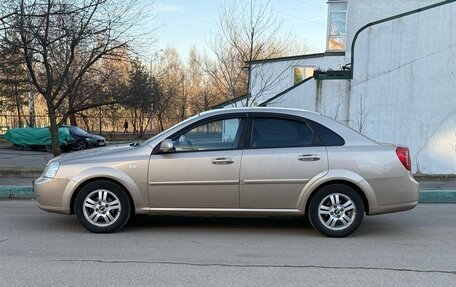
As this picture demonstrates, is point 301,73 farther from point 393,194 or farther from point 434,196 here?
point 393,194

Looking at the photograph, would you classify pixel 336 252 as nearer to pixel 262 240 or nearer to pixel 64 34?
pixel 262 240

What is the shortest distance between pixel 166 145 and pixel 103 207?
1.19 meters

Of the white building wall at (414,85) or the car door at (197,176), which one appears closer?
the car door at (197,176)

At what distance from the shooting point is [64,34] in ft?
36.8

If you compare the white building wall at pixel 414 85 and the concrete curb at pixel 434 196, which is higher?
the white building wall at pixel 414 85

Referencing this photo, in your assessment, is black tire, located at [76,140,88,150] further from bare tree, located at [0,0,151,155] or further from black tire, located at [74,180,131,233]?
black tire, located at [74,180,131,233]

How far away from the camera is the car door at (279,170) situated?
20.0 feet

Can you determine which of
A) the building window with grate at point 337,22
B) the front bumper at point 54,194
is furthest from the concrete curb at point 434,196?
the building window with grate at point 337,22

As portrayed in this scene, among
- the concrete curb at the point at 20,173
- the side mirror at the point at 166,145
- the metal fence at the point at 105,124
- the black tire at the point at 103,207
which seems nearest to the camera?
the side mirror at the point at 166,145

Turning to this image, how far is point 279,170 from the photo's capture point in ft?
20.0

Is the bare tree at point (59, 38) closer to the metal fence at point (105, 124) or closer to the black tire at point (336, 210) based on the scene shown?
the black tire at point (336, 210)

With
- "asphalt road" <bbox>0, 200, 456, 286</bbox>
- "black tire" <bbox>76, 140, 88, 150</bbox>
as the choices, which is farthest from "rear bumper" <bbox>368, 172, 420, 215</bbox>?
"black tire" <bbox>76, 140, 88, 150</bbox>

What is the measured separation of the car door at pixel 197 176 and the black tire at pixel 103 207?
0.40 metres

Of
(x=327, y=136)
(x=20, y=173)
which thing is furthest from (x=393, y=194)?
(x=20, y=173)
